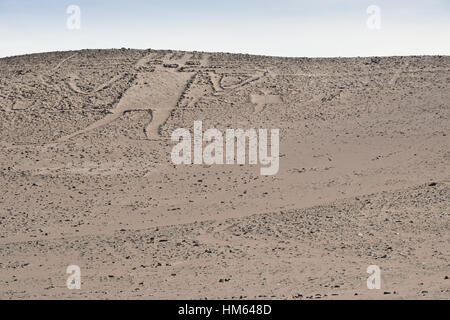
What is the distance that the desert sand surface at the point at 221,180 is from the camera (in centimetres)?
1163
